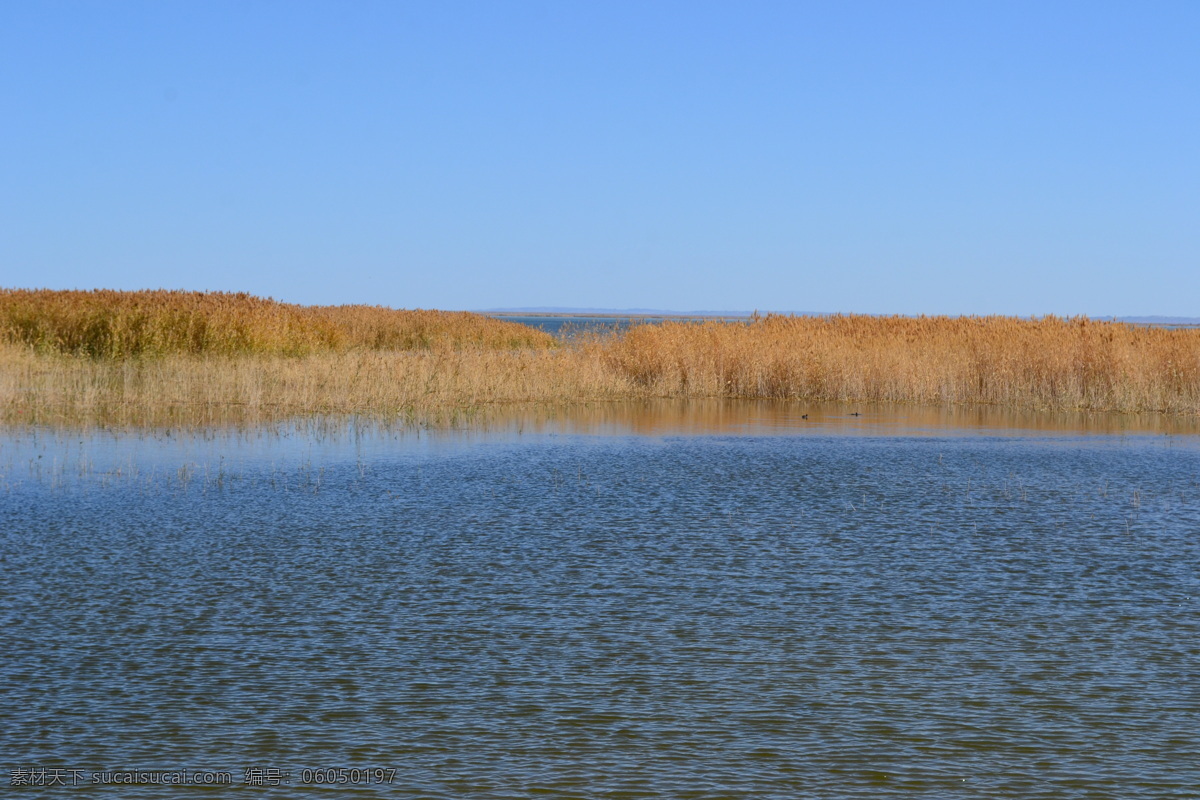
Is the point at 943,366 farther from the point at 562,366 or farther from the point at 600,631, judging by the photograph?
the point at 600,631

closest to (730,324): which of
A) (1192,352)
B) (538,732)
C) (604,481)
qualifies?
(1192,352)

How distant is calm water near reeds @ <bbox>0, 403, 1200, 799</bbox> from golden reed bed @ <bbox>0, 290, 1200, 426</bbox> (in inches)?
262

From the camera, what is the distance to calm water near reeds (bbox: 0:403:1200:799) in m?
4.93

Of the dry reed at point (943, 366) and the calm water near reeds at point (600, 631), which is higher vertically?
the dry reed at point (943, 366)

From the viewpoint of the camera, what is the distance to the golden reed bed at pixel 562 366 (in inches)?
792

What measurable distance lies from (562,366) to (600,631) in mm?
17364

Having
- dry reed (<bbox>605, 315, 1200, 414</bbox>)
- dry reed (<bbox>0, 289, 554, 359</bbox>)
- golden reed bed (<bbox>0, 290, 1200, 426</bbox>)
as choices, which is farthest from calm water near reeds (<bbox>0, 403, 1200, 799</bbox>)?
dry reed (<bbox>0, 289, 554, 359</bbox>)

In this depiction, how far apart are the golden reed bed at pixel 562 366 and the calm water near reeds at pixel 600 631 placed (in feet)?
21.8

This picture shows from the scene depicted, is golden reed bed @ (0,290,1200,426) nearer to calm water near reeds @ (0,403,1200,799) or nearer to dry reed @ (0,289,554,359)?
dry reed @ (0,289,554,359)

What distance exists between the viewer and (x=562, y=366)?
948 inches

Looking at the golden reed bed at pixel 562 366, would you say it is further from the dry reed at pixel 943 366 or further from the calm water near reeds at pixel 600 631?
the calm water near reeds at pixel 600 631

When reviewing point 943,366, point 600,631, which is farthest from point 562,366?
point 600,631

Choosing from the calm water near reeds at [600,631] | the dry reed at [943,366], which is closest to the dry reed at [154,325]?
the dry reed at [943,366]

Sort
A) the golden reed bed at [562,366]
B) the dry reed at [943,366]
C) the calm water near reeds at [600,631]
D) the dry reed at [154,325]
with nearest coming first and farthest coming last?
the calm water near reeds at [600,631], the golden reed bed at [562,366], the dry reed at [943,366], the dry reed at [154,325]
